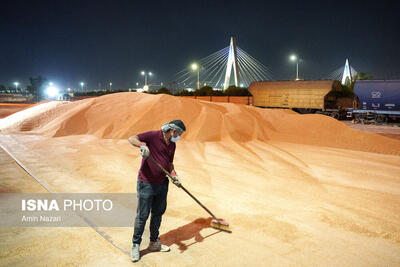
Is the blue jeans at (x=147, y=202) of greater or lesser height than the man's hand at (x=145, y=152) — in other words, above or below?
below

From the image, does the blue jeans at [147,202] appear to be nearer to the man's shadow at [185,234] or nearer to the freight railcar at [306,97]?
the man's shadow at [185,234]

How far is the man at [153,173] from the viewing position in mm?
3920

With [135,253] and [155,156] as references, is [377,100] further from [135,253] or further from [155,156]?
[135,253]

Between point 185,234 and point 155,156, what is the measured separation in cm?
167

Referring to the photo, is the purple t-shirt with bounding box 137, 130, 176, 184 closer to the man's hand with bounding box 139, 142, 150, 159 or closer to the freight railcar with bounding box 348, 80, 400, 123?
the man's hand with bounding box 139, 142, 150, 159

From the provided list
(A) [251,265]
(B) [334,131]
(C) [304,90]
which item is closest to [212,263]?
(A) [251,265]

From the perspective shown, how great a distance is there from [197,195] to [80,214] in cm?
254

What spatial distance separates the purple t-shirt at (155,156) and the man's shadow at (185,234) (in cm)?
115

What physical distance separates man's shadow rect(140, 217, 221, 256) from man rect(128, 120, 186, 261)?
56 cm

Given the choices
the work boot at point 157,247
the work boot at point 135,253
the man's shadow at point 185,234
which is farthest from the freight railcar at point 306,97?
the work boot at point 135,253

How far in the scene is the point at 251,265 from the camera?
404cm

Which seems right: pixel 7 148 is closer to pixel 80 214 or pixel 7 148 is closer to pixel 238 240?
pixel 80 214

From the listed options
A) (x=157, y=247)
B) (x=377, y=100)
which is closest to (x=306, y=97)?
(x=377, y=100)

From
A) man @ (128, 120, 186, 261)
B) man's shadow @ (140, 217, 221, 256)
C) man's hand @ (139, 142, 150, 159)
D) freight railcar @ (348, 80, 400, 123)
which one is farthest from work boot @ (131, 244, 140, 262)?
freight railcar @ (348, 80, 400, 123)
